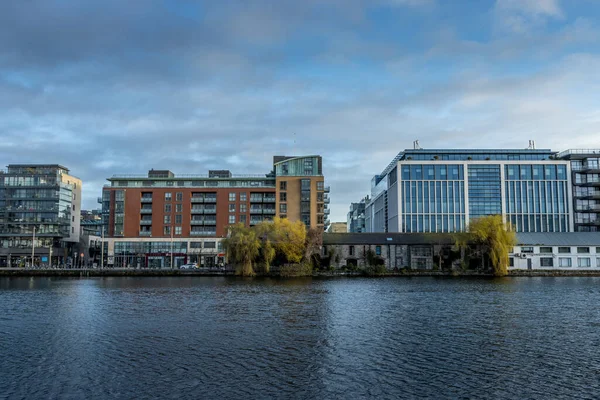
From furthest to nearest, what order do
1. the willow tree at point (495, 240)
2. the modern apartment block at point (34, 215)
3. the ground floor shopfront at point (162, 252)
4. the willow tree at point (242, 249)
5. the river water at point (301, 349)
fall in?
1. the modern apartment block at point (34, 215)
2. the ground floor shopfront at point (162, 252)
3. the willow tree at point (495, 240)
4. the willow tree at point (242, 249)
5. the river water at point (301, 349)

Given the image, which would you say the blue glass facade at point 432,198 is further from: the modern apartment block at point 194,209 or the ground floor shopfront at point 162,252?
the ground floor shopfront at point 162,252

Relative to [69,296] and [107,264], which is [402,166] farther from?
[69,296]

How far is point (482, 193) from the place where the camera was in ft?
420

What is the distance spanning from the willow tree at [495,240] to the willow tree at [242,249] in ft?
125

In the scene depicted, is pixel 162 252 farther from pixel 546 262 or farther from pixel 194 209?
pixel 546 262

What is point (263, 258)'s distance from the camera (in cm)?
8988

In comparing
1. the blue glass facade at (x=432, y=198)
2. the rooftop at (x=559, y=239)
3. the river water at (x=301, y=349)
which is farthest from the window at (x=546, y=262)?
the river water at (x=301, y=349)

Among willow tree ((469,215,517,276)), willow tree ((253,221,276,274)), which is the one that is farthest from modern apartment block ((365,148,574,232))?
willow tree ((253,221,276,274))

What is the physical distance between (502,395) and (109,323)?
1044 inches

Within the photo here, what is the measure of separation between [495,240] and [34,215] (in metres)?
101

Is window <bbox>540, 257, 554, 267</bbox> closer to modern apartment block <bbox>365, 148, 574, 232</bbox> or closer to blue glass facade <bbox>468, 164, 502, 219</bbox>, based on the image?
modern apartment block <bbox>365, 148, 574, 232</bbox>

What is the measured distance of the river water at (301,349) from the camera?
20984 millimetres

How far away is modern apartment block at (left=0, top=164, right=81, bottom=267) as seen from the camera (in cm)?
12344

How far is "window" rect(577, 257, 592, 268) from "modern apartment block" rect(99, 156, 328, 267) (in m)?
52.5
